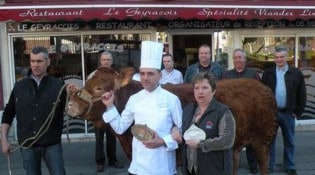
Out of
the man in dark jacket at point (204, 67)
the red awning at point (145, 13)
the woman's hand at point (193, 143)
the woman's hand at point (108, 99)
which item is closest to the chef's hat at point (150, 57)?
the woman's hand at point (108, 99)

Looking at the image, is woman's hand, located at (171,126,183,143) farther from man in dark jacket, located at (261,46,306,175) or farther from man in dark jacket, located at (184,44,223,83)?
man in dark jacket, located at (261,46,306,175)

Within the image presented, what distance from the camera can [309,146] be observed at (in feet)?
28.8

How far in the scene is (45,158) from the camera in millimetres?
4547

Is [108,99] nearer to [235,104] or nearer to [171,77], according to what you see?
[235,104]

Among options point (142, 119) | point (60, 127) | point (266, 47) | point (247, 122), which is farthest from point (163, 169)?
point (266, 47)

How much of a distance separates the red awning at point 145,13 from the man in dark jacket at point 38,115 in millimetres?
4135

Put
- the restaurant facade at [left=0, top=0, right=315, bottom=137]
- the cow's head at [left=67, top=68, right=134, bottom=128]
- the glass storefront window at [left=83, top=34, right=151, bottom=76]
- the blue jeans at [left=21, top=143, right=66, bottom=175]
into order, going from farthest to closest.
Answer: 1. the glass storefront window at [left=83, top=34, right=151, bottom=76]
2. the restaurant facade at [left=0, top=0, right=315, bottom=137]
3. the blue jeans at [left=21, top=143, right=66, bottom=175]
4. the cow's head at [left=67, top=68, right=134, bottom=128]

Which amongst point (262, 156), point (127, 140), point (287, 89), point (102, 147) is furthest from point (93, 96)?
point (287, 89)

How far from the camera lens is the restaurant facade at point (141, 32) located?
8578 millimetres

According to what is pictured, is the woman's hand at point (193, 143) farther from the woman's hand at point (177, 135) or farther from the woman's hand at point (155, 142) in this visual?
the woman's hand at point (155, 142)

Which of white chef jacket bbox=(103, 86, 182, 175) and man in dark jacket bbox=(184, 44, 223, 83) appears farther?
man in dark jacket bbox=(184, 44, 223, 83)

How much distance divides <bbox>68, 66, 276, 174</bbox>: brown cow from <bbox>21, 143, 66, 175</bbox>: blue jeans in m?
0.53

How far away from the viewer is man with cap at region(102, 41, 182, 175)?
3.62m

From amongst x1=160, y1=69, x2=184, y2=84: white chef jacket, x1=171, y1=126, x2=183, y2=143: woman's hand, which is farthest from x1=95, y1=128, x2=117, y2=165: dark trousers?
x1=171, y1=126, x2=183, y2=143: woman's hand
